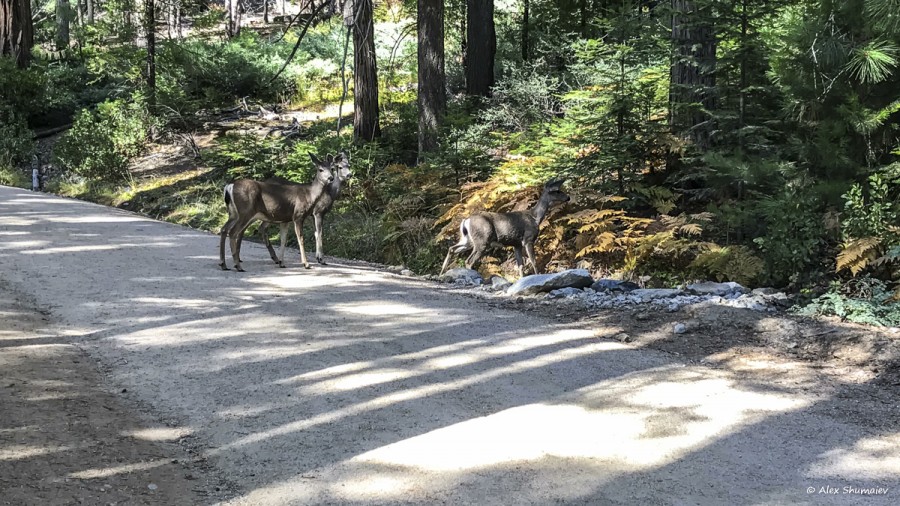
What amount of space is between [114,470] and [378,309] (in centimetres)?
489

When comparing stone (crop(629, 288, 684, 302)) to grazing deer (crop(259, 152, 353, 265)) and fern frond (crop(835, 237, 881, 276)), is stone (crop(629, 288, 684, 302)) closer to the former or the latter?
fern frond (crop(835, 237, 881, 276))

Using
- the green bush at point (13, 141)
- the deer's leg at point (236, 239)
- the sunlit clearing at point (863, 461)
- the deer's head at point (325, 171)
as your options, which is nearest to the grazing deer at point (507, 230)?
the deer's head at point (325, 171)

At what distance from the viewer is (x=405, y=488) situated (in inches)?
186

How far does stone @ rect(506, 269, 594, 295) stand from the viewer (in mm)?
10945

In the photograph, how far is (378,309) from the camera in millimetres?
9594

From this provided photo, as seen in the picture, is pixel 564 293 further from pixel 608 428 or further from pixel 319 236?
pixel 608 428

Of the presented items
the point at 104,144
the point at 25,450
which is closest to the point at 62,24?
the point at 104,144

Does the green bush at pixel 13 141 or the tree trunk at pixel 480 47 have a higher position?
the tree trunk at pixel 480 47

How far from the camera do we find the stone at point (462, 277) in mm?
12312

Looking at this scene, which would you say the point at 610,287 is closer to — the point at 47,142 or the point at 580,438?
the point at 580,438

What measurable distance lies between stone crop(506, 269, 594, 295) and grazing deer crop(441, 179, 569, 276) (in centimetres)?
135

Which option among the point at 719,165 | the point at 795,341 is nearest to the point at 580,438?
the point at 795,341

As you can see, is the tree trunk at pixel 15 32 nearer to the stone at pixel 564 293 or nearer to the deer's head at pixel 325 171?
the deer's head at pixel 325 171

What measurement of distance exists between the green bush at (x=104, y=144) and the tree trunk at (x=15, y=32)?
829 cm
